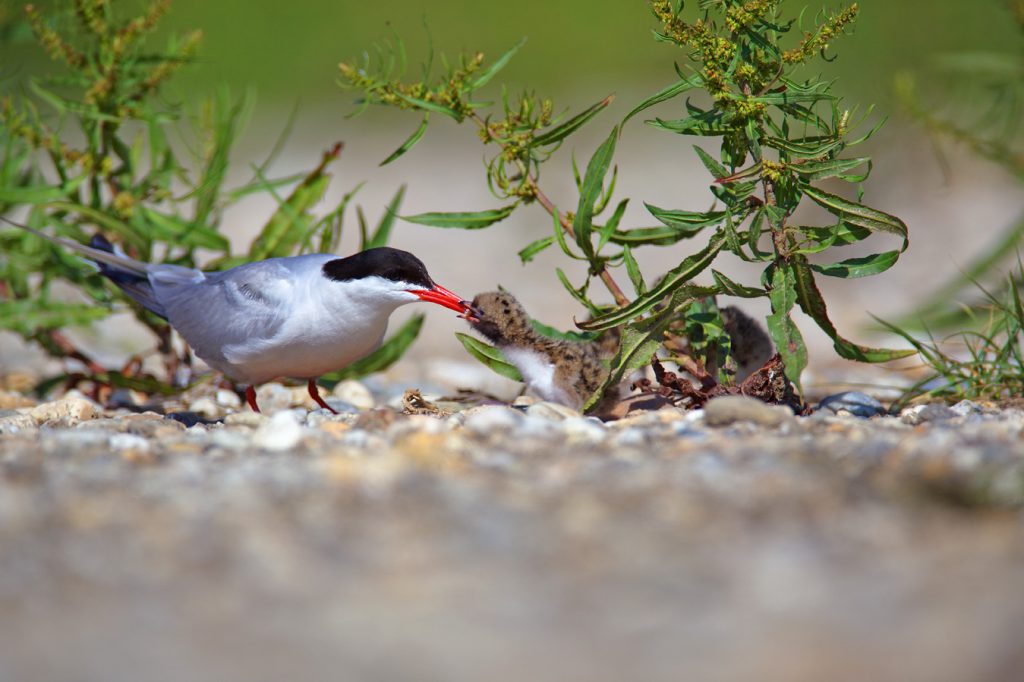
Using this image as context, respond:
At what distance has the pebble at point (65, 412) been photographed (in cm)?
356

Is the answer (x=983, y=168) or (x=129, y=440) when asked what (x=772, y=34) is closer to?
(x=129, y=440)

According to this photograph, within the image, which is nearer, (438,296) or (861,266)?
(861,266)

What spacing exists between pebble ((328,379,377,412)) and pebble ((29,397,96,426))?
91 cm

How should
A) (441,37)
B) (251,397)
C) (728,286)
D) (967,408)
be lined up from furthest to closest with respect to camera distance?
(441,37), (251,397), (967,408), (728,286)

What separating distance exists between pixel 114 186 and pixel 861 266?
2.68 meters

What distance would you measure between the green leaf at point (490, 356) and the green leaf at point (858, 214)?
3.52 feet

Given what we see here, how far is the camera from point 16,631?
68.6 inches

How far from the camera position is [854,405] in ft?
11.7

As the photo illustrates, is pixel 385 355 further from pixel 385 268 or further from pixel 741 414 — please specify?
pixel 741 414

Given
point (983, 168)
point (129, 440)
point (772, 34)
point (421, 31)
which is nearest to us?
point (129, 440)

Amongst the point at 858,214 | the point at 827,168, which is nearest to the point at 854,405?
the point at 858,214

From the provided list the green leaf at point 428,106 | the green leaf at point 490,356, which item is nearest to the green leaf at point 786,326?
the green leaf at point 490,356

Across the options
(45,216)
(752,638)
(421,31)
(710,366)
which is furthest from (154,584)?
(421,31)

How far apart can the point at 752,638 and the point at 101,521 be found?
1195 millimetres
